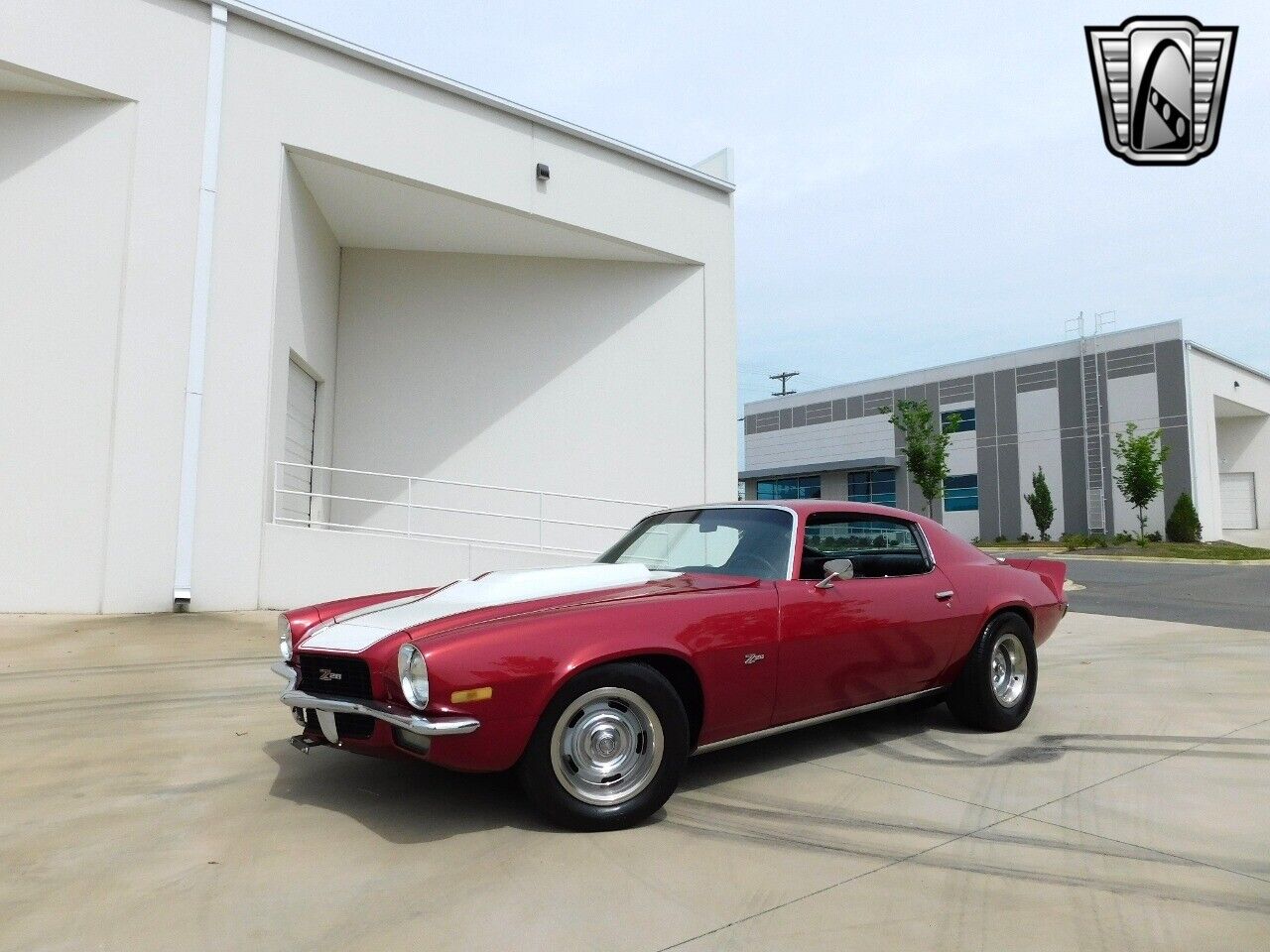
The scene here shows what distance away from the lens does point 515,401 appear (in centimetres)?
1478

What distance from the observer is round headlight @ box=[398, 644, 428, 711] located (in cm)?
293

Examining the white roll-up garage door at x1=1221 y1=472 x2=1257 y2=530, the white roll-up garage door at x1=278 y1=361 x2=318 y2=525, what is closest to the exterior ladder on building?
the white roll-up garage door at x1=1221 y1=472 x2=1257 y2=530

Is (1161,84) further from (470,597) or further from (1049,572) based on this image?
(470,597)

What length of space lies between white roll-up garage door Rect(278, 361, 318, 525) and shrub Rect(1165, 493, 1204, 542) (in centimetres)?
3038

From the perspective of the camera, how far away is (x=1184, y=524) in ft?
102

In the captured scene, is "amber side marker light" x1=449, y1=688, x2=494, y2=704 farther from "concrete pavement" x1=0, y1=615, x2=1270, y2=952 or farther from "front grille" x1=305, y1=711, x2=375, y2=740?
"concrete pavement" x1=0, y1=615, x2=1270, y2=952

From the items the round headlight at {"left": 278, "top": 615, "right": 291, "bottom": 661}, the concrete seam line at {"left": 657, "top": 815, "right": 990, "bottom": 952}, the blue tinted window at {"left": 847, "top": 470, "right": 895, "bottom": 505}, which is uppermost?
the blue tinted window at {"left": 847, "top": 470, "right": 895, "bottom": 505}

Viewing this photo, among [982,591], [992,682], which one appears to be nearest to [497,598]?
[982,591]

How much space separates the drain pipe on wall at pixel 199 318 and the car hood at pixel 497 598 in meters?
6.50

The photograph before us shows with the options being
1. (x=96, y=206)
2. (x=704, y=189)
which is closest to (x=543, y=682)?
(x=96, y=206)

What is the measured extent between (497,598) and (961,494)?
4107 centimetres

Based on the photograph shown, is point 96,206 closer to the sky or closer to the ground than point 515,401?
closer to the sky

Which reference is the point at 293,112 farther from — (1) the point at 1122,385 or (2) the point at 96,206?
(1) the point at 1122,385

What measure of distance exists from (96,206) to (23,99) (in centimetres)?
142
